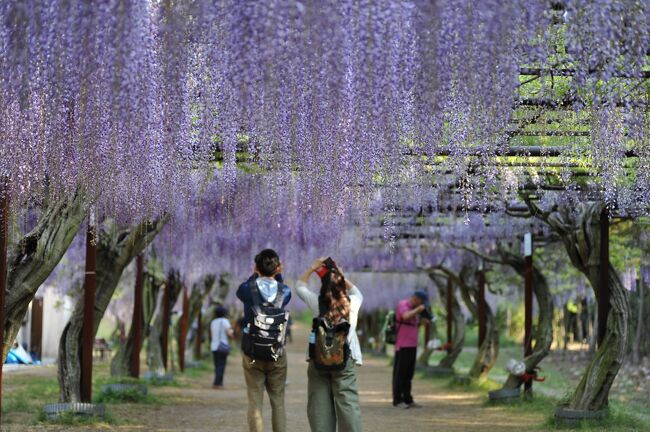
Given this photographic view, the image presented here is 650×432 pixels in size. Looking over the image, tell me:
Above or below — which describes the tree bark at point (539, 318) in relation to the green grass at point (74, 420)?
above

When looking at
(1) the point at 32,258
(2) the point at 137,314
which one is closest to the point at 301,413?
(2) the point at 137,314

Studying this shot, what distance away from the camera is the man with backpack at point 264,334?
729 cm

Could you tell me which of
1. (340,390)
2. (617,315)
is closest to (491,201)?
(617,315)

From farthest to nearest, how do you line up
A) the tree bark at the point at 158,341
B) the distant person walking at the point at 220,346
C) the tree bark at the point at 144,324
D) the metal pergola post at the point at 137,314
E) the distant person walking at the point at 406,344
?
1. the tree bark at the point at 158,341
2. the distant person walking at the point at 220,346
3. the tree bark at the point at 144,324
4. the metal pergola post at the point at 137,314
5. the distant person walking at the point at 406,344

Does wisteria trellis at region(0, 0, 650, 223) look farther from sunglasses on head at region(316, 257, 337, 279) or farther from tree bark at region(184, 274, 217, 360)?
tree bark at region(184, 274, 217, 360)

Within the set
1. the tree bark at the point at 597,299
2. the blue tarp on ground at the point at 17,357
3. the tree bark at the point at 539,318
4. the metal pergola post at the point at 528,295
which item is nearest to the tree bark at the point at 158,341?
the blue tarp on ground at the point at 17,357

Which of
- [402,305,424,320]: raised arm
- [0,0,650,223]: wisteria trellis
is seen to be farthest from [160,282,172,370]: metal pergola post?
[0,0,650,223]: wisteria trellis

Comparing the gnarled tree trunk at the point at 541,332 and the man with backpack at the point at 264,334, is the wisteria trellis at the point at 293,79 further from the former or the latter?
the gnarled tree trunk at the point at 541,332

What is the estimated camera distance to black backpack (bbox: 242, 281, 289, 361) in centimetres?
727

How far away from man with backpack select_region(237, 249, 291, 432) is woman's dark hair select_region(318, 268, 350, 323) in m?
0.26

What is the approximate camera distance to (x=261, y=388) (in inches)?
295

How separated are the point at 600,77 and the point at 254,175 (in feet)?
19.0

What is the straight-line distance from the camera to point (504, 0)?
5.57 metres

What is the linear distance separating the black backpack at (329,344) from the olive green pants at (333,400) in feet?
0.25
